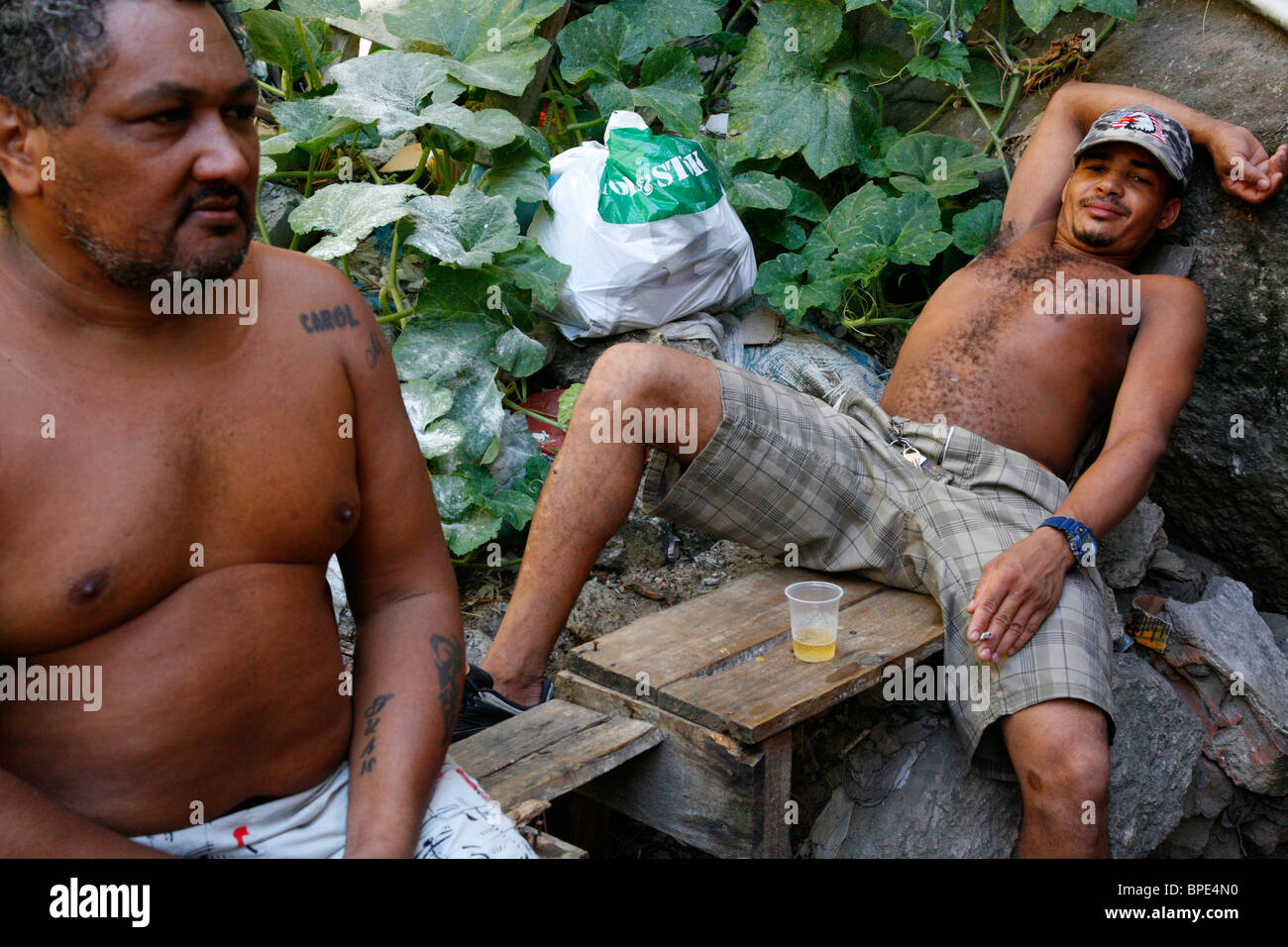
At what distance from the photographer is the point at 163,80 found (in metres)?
1.25

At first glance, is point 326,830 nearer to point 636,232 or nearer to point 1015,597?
point 1015,597

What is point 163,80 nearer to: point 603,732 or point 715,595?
point 603,732

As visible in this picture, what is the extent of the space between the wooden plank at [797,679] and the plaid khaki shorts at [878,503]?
105mm

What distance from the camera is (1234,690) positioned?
2963 mm

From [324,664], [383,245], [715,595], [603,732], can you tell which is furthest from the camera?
[383,245]

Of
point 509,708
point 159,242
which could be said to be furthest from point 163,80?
point 509,708

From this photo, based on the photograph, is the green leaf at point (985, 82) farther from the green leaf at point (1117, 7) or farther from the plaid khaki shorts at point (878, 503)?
the plaid khaki shorts at point (878, 503)

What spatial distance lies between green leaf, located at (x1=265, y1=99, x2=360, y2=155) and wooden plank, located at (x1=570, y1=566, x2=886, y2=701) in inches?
72.9

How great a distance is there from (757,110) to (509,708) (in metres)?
2.49

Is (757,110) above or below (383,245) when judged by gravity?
above

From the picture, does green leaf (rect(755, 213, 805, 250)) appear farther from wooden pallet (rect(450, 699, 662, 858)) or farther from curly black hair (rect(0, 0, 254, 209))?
curly black hair (rect(0, 0, 254, 209))

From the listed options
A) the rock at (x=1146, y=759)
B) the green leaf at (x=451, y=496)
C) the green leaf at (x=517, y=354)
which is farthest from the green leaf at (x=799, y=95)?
the rock at (x=1146, y=759)

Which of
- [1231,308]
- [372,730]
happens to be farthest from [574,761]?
[1231,308]

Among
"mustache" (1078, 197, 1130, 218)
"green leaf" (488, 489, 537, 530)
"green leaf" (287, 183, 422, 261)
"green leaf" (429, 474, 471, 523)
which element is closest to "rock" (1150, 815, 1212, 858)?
"mustache" (1078, 197, 1130, 218)
